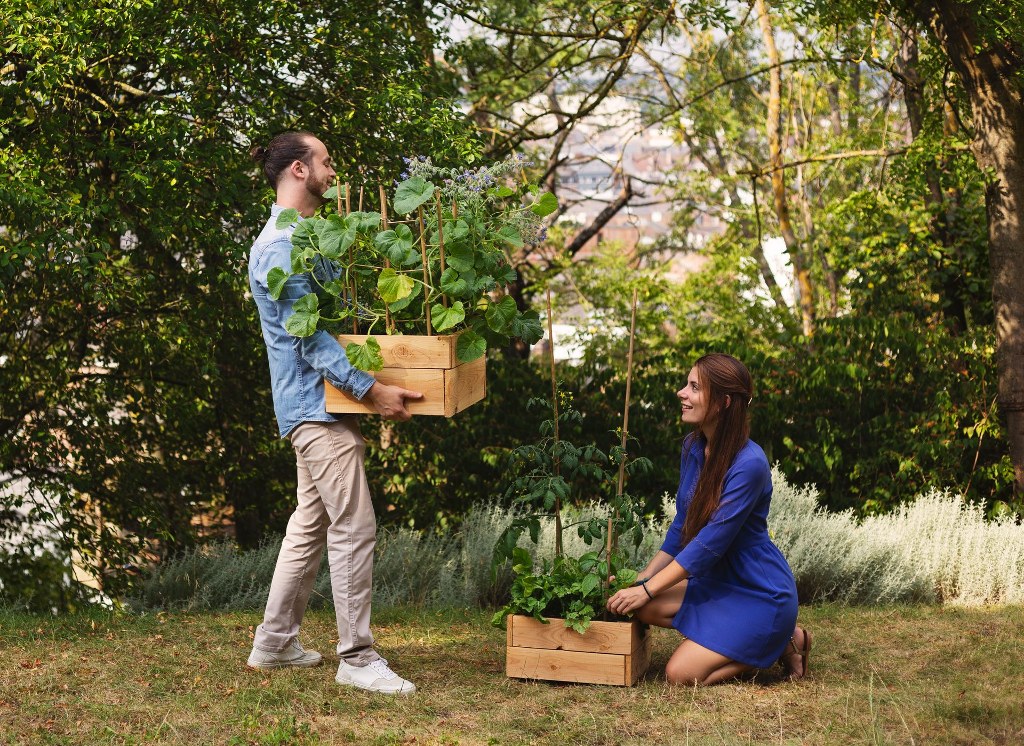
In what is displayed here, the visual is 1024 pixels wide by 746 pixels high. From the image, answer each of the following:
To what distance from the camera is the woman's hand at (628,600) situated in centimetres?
362

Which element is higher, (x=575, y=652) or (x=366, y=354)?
(x=366, y=354)

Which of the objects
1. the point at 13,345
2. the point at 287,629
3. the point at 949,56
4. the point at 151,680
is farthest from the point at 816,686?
the point at 13,345

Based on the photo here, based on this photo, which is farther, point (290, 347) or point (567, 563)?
point (567, 563)

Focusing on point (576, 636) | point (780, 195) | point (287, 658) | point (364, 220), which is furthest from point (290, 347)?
point (780, 195)

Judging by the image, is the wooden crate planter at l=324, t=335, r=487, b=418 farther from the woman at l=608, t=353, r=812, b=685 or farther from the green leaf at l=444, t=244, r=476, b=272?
the woman at l=608, t=353, r=812, b=685

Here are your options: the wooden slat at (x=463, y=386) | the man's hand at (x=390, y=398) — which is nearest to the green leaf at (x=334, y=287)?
the man's hand at (x=390, y=398)

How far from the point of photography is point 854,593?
545cm

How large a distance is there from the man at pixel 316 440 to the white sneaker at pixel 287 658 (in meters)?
0.25

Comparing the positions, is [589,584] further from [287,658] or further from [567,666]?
[287,658]

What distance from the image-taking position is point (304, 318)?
11.3 ft

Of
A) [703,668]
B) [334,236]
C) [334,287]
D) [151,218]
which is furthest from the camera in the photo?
[151,218]

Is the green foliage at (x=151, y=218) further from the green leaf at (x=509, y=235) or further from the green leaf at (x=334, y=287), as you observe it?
the green leaf at (x=509, y=235)

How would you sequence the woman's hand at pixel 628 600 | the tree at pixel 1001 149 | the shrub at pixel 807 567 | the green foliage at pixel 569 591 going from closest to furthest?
1. the woman's hand at pixel 628 600
2. the green foliage at pixel 569 591
3. the shrub at pixel 807 567
4. the tree at pixel 1001 149

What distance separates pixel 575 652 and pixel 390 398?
1102 millimetres
